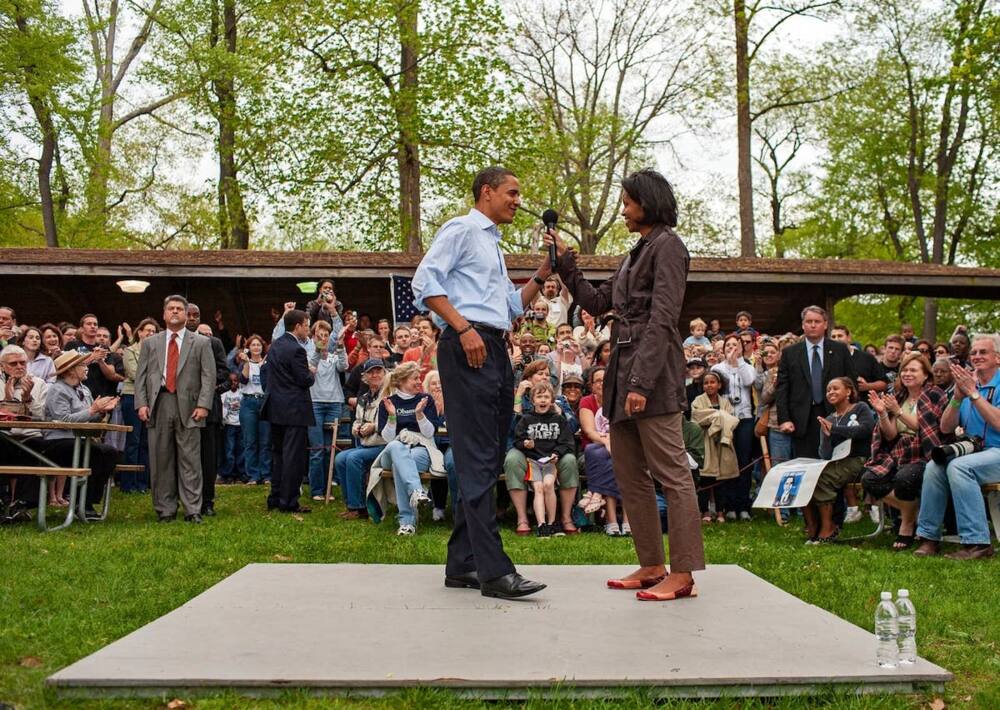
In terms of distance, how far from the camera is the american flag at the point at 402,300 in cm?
1622

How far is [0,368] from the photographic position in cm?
973

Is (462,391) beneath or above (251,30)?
beneath

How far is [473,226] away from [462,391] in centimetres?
81

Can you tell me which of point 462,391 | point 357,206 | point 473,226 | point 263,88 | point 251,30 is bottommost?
point 462,391

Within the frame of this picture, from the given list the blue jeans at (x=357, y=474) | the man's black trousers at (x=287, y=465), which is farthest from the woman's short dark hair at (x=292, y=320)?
the blue jeans at (x=357, y=474)

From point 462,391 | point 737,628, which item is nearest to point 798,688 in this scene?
point 737,628

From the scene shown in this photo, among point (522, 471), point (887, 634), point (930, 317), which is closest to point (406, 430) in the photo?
point (522, 471)

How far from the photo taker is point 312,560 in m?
7.30

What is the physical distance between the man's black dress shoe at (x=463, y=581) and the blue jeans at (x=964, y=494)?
427 cm

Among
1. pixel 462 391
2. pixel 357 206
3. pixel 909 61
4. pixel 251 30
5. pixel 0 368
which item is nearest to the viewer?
pixel 462 391

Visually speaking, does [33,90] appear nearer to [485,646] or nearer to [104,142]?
[104,142]

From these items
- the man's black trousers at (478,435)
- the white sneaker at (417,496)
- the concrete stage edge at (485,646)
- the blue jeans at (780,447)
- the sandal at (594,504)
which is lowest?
the sandal at (594,504)

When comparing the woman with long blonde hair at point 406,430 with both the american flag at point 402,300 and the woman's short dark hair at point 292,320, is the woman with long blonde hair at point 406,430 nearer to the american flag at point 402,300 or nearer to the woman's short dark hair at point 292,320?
the woman's short dark hair at point 292,320

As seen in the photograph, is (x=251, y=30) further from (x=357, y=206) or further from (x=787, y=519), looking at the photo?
(x=787, y=519)
